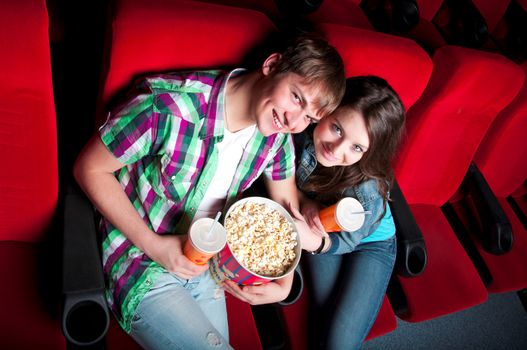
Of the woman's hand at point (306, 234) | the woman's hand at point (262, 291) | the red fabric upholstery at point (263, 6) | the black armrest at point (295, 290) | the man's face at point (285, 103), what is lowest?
the black armrest at point (295, 290)

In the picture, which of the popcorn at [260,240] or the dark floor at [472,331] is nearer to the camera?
the popcorn at [260,240]

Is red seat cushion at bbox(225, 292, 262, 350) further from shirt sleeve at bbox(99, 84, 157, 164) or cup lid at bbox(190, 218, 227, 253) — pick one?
shirt sleeve at bbox(99, 84, 157, 164)

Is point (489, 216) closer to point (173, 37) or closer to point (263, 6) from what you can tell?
point (263, 6)

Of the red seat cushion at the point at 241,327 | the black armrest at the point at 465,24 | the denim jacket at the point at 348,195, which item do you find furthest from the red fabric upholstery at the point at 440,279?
the black armrest at the point at 465,24

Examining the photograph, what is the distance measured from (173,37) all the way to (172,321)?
0.61 metres

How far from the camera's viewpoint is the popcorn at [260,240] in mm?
990

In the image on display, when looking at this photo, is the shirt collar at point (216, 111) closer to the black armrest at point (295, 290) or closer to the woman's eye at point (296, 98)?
the woman's eye at point (296, 98)

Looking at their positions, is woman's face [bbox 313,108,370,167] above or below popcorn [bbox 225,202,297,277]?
above

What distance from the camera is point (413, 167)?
5.41 ft

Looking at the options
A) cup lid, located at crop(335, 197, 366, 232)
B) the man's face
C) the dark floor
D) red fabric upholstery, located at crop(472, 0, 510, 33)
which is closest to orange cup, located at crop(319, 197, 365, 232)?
cup lid, located at crop(335, 197, 366, 232)

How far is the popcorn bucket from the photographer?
3.15 feet

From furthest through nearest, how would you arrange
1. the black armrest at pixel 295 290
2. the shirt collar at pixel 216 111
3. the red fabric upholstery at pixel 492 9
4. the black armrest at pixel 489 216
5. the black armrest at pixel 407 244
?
the red fabric upholstery at pixel 492 9 → the black armrest at pixel 489 216 → the black armrest at pixel 407 244 → the black armrest at pixel 295 290 → the shirt collar at pixel 216 111

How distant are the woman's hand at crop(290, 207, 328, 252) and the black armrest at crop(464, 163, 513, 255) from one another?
32.9 inches

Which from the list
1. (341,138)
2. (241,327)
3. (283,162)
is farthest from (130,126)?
(241,327)
